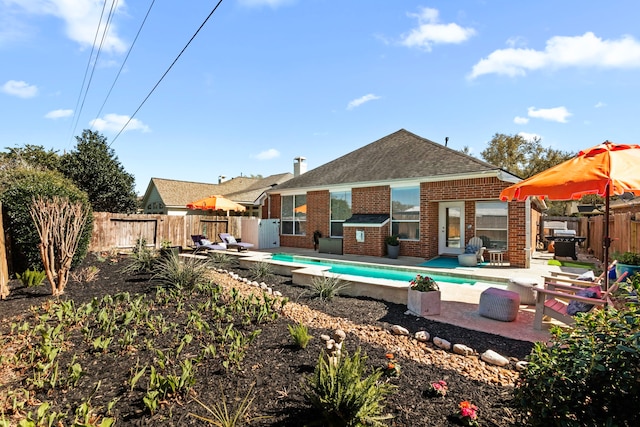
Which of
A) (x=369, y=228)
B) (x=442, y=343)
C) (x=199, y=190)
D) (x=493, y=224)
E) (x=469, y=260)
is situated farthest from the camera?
(x=199, y=190)

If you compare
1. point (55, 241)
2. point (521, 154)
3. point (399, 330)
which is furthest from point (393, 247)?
point (521, 154)

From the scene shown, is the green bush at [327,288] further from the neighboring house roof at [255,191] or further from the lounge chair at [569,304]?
the neighboring house roof at [255,191]

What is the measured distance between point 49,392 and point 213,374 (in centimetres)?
140

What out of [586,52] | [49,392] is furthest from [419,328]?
[586,52]

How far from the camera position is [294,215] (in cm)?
1755

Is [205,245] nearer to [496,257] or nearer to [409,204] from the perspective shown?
[409,204]

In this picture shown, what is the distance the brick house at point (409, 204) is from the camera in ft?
36.4

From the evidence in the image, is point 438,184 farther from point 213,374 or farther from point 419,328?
point 213,374

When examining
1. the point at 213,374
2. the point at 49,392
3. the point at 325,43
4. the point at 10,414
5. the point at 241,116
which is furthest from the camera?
the point at 241,116

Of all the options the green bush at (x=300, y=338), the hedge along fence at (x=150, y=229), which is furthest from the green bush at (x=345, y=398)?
the hedge along fence at (x=150, y=229)

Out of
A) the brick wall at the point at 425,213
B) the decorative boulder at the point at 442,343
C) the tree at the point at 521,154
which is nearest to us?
the decorative boulder at the point at 442,343

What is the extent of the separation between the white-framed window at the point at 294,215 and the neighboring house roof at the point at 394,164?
0.74 meters

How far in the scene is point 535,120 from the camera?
2816 centimetres

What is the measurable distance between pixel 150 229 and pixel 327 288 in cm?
1211
